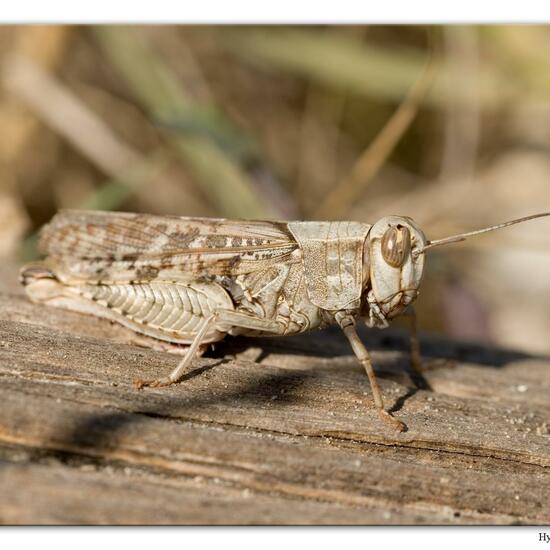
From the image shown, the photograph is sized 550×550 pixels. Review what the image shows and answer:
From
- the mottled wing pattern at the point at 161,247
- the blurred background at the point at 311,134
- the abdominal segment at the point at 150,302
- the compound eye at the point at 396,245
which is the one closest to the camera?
the compound eye at the point at 396,245

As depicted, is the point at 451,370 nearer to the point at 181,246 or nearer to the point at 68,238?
the point at 181,246

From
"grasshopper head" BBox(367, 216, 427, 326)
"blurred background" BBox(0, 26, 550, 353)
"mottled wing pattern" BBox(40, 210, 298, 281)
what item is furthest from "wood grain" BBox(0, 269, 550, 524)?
"blurred background" BBox(0, 26, 550, 353)

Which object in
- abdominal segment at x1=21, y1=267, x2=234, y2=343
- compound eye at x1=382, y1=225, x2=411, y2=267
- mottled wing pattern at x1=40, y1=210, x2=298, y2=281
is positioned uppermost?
compound eye at x1=382, y1=225, x2=411, y2=267

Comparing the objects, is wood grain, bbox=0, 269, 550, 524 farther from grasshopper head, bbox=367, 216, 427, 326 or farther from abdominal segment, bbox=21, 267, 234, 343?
grasshopper head, bbox=367, 216, 427, 326

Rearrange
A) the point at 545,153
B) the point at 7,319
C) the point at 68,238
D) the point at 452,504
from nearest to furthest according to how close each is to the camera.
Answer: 1. the point at 452,504
2. the point at 7,319
3. the point at 68,238
4. the point at 545,153

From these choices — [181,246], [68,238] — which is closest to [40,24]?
[68,238]

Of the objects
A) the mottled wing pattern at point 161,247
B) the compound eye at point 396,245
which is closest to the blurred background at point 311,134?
the mottled wing pattern at point 161,247

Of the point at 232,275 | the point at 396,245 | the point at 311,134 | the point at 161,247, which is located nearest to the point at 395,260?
the point at 396,245

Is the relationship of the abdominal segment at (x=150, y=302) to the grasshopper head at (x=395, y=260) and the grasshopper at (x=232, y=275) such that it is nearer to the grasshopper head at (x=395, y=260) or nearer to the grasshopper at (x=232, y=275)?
the grasshopper at (x=232, y=275)
